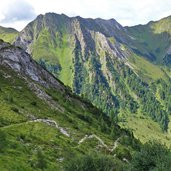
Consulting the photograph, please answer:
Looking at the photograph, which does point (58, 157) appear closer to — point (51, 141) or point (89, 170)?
point (51, 141)

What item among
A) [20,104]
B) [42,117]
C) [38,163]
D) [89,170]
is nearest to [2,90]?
[20,104]

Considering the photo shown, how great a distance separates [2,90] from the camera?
188500 millimetres

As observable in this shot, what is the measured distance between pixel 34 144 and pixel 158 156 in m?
51.7

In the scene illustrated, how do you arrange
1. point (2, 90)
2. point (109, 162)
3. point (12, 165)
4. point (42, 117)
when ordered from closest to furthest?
point (12, 165)
point (109, 162)
point (42, 117)
point (2, 90)

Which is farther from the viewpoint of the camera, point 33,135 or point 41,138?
point 41,138

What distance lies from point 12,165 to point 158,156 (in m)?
36.6

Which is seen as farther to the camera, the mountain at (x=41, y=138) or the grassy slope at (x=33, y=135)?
the grassy slope at (x=33, y=135)

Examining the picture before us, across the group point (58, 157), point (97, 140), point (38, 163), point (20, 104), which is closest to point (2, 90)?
point (20, 104)

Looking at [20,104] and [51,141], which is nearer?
[51,141]

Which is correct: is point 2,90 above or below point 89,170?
above

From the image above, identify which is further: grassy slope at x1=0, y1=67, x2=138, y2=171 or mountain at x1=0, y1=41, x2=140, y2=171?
grassy slope at x1=0, y1=67, x2=138, y2=171

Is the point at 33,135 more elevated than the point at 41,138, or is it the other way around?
the point at 33,135

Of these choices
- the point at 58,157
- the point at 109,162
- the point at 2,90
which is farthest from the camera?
the point at 2,90

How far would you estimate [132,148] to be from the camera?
199875 mm
